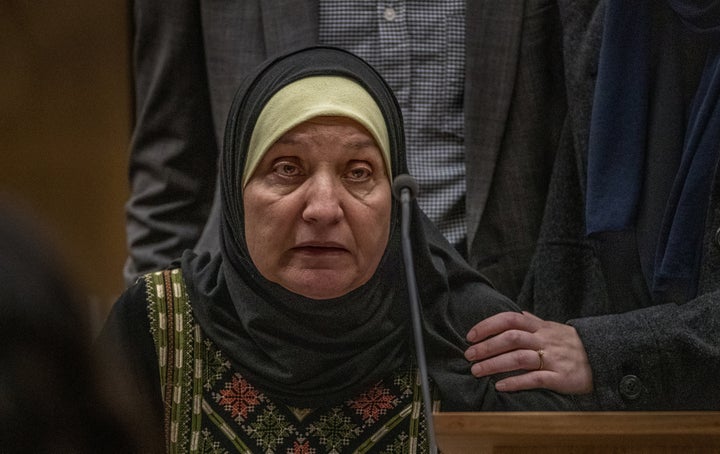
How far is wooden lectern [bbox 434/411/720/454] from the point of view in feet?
3.98

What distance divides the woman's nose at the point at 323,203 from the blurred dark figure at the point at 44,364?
0.79 metres

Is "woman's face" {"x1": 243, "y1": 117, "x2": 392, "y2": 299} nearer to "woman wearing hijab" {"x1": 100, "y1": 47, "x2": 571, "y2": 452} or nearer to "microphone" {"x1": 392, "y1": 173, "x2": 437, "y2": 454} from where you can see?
"woman wearing hijab" {"x1": 100, "y1": 47, "x2": 571, "y2": 452}

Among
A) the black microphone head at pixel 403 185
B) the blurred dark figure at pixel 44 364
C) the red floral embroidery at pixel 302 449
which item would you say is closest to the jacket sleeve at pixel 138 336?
the red floral embroidery at pixel 302 449

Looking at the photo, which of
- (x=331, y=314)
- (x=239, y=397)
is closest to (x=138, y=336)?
(x=239, y=397)

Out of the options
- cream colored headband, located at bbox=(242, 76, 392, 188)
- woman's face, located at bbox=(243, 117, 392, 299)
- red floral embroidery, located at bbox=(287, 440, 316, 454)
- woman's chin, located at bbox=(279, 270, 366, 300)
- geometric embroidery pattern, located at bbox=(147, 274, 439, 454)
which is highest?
cream colored headband, located at bbox=(242, 76, 392, 188)

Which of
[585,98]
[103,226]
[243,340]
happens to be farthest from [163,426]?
[585,98]

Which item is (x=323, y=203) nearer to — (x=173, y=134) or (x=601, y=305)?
(x=601, y=305)

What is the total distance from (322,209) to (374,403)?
27cm

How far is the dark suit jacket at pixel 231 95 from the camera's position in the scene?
5.75 feet

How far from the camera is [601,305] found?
1628 mm

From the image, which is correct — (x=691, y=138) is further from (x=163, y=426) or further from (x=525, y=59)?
(x=163, y=426)

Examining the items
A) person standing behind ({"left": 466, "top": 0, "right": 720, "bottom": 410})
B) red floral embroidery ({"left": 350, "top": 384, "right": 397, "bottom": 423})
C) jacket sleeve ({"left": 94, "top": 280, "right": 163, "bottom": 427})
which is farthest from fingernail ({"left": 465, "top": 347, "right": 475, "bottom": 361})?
jacket sleeve ({"left": 94, "top": 280, "right": 163, "bottom": 427})

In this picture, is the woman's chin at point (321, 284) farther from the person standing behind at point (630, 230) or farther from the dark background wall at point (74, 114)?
the dark background wall at point (74, 114)

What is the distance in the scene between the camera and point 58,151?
1.88m
